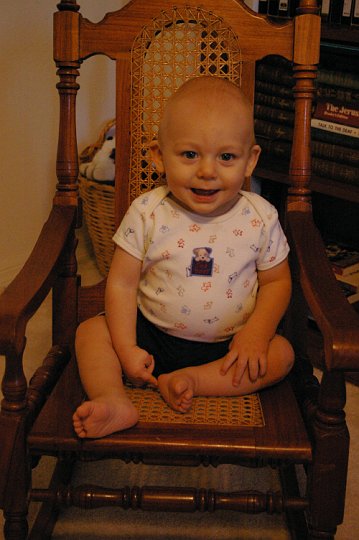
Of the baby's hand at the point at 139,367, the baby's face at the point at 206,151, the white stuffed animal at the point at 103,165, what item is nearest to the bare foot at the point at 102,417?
the baby's hand at the point at 139,367

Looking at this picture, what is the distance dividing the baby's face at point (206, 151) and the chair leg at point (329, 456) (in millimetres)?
345

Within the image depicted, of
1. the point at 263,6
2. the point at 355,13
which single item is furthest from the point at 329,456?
the point at 263,6

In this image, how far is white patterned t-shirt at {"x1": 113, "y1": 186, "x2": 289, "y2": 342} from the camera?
121 centimetres

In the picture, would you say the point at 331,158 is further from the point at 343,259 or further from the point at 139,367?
the point at 139,367

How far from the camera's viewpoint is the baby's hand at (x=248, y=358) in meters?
1.15

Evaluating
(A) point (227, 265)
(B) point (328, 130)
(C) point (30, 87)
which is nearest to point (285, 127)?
(B) point (328, 130)

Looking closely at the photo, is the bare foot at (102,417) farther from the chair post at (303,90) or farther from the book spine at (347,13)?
the book spine at (347,13)

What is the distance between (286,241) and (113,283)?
0.31 meters

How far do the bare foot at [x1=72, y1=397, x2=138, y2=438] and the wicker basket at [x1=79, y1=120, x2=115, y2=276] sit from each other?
3.86 feet

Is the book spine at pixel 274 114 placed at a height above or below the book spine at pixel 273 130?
above

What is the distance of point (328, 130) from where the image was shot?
1.94 m

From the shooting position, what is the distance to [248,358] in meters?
1.16

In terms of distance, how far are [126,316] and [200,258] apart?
157mm

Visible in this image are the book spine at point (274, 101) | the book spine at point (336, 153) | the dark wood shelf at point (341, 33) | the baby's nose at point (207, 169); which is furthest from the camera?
the book spine at point (274, 101)
